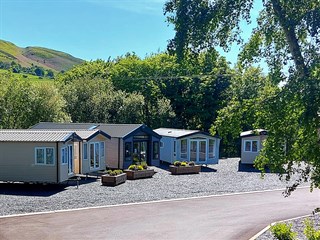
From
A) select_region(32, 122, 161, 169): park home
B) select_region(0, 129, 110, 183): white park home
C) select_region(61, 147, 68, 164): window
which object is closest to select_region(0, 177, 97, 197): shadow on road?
select_region(0, 129, 110, 183): white park home

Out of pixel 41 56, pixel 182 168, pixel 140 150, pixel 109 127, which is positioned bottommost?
pixel 182 168

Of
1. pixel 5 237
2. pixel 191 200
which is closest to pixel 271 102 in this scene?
pixel 5 237

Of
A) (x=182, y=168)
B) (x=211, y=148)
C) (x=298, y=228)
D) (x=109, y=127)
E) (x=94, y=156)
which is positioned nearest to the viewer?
(x=298, y=228)

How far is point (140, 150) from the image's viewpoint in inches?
1081

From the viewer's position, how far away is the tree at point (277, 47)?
772cm

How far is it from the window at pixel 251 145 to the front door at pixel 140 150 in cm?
731

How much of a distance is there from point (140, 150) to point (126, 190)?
28.1 ft

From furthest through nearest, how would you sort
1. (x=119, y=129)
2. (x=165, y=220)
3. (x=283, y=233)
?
(x=119, y=129)
(x=165, y=220)
(x=283, y=233)

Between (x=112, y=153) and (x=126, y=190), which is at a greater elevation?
(x=112, y=153)

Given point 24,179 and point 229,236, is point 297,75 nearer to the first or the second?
point 229,236

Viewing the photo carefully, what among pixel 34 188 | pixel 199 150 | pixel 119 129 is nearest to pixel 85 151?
pixel 34 188

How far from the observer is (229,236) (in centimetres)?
1173

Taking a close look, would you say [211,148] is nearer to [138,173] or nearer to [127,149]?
[127,149]

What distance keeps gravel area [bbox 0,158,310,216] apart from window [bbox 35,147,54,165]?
1217 mm
